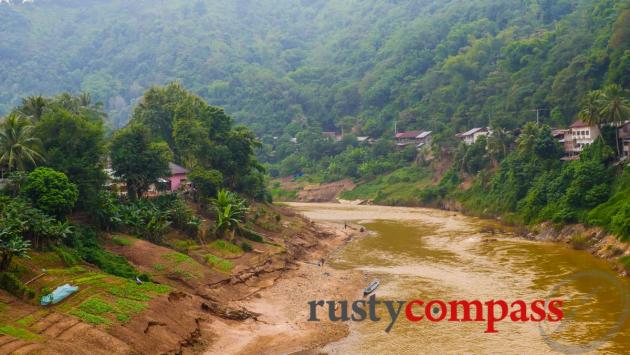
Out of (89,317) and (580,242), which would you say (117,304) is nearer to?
(89,317)

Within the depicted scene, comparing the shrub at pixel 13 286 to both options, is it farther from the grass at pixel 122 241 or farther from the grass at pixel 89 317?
the grass at pixel 122 241

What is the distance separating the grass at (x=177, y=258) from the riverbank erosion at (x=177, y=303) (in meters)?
0.07

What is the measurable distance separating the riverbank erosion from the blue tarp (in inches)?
9.7

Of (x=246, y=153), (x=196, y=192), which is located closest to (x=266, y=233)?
(x=196, y=192)

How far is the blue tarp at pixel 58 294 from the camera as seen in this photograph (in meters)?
30.6

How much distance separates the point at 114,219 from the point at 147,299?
12263 millimetres

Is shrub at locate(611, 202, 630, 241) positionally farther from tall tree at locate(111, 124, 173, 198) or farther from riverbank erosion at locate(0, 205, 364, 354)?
tall tree at locate(111, 124, 173, 198)

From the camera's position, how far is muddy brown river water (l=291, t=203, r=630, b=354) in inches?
1286

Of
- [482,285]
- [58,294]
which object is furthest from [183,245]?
[482,285]

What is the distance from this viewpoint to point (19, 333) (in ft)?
87.5

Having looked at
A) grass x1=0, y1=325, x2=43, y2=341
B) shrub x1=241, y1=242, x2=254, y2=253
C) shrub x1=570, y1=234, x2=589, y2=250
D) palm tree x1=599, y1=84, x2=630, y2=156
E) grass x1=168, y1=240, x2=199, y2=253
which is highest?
palm tree x1=599, y1=84, x2=630, y2=156

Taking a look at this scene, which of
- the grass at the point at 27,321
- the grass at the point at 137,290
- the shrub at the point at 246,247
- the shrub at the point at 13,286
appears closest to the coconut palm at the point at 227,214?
the shrub at the point at 246,247

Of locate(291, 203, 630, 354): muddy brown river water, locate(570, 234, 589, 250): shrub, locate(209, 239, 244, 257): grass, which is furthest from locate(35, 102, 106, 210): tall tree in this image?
locate(570, 234, 589, 250): shrub

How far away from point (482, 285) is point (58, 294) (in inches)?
1092
